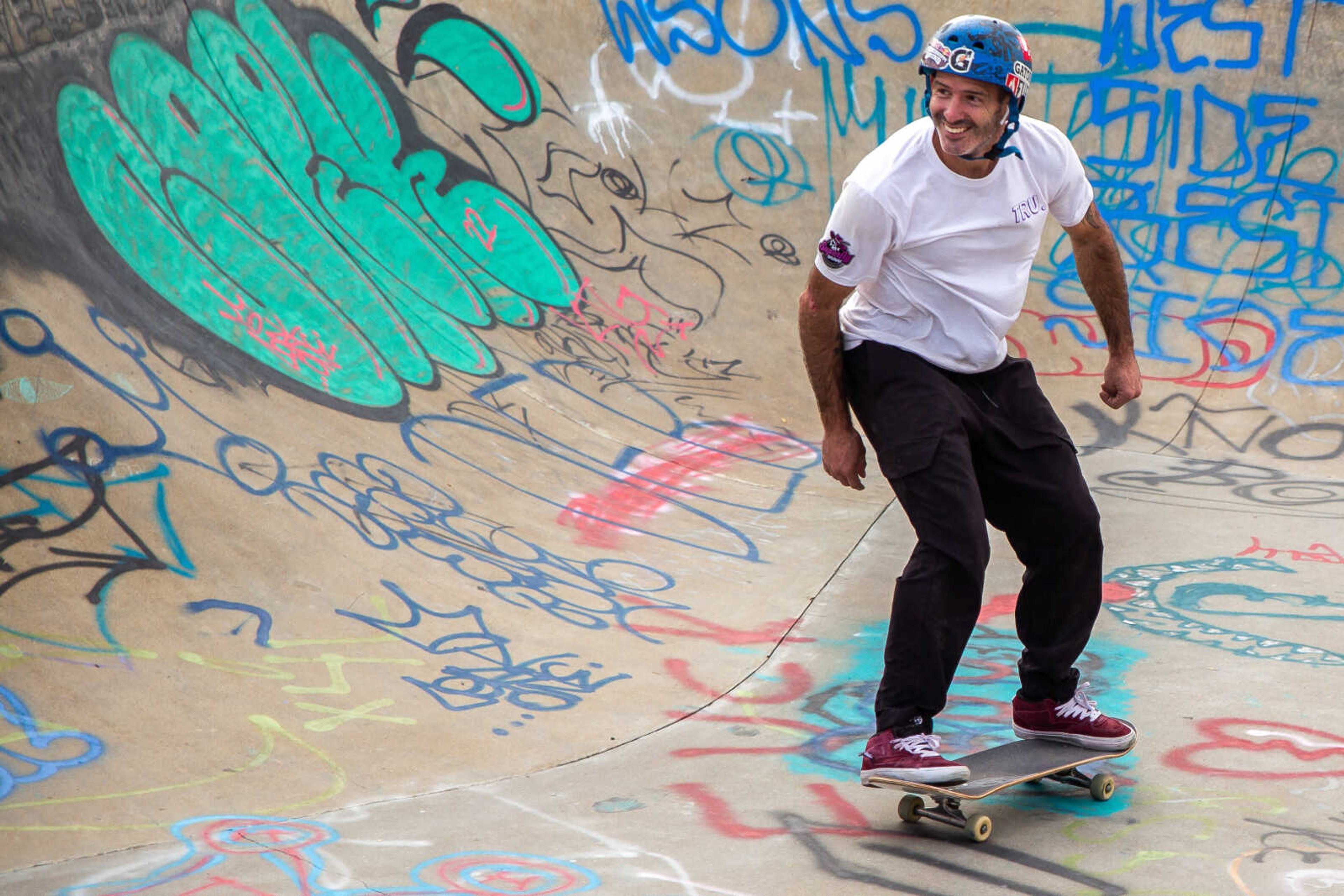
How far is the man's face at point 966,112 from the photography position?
2879 mm

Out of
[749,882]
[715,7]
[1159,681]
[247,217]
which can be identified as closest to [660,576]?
[1159,681]

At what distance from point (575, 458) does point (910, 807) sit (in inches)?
136

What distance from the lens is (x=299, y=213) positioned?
6.89 meters

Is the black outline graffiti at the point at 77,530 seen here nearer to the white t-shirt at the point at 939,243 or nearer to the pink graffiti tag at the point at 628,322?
the white t-shirt at the point at 939,243

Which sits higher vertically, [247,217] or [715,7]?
[715,7]

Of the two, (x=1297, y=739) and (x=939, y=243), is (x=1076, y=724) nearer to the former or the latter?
(x=1297, y=739)

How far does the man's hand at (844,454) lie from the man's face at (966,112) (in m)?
0.72

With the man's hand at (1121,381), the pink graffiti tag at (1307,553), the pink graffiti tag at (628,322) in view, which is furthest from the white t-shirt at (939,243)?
A: the pink graffiti tag at (628,322)

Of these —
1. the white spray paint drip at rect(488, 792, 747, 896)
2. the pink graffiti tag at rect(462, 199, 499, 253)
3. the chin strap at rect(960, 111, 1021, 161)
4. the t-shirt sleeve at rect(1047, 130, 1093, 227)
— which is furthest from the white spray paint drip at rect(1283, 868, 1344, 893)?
the pink graffiti tag at rect(462, 199, 499, 253)

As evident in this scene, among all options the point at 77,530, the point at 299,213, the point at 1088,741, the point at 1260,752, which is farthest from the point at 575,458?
the point at 1260,752

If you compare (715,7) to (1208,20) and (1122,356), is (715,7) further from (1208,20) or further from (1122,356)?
(1122,356)

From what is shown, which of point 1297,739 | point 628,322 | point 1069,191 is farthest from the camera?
point 628,322

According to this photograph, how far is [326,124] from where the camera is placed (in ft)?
25.6

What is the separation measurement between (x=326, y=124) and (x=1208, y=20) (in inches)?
251
